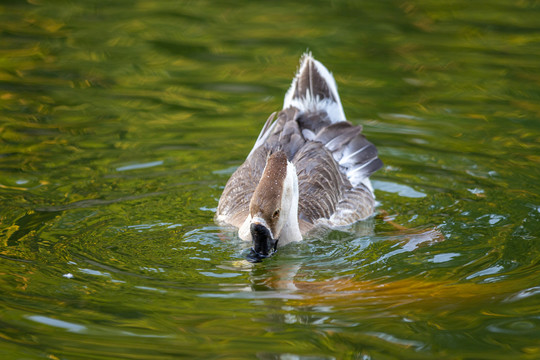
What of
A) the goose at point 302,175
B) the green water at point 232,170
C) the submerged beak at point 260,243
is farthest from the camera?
the goose at point 302,175

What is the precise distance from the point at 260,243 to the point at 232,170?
2.90 meters

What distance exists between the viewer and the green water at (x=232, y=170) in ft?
21.9

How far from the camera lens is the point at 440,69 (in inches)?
556

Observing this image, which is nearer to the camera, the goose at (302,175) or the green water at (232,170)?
the green water at (232,170)

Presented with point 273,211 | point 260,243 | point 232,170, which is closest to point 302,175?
point 232,170

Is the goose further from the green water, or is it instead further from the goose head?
the green water

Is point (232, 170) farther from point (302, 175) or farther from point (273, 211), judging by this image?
point (273, 211)

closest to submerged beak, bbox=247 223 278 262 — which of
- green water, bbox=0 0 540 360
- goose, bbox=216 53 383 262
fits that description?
goose, bbox=216 53 383 262

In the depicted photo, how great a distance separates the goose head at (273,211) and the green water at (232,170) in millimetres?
197

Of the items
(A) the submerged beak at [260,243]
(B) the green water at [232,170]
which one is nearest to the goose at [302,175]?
(A) the submerged beak at [260,243]

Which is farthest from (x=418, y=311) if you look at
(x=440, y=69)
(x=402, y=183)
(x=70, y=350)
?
(x=440, y=69)

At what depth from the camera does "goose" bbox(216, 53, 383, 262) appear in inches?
320

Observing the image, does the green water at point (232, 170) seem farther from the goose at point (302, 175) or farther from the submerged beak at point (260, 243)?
the goose at point (302, 175)

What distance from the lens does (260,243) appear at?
7.97m
